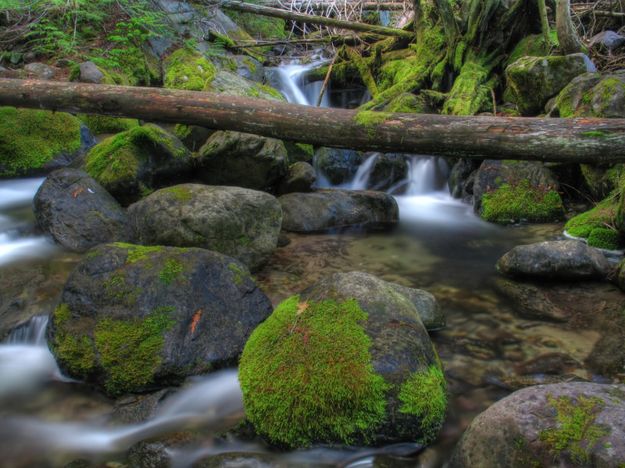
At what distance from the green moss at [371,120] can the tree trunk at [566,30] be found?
4.57 metres

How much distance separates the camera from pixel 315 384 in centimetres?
256

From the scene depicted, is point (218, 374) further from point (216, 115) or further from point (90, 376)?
point (216, 115)

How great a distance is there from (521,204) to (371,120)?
136 inches

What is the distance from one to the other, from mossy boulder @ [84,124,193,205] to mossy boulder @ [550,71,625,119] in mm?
5627

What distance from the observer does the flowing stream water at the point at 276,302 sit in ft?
9.04

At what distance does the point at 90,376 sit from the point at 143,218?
6.90ft

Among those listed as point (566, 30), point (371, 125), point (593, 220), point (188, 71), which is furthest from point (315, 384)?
point (188, 71)

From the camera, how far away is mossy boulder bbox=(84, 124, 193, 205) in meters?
6.20

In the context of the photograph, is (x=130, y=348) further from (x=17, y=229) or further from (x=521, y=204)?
(x=521, y=204)

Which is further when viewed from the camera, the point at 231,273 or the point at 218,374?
the point at 231,273

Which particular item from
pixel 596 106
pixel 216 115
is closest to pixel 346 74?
pixel 596 106

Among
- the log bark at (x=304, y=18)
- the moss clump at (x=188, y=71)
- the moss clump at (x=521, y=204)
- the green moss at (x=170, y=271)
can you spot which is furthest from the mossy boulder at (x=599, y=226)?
the log bark at (x=304, y=18)

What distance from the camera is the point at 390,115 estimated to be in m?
4.83

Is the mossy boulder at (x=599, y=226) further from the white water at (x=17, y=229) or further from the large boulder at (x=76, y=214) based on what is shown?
the white water at (x=17, y=229)
